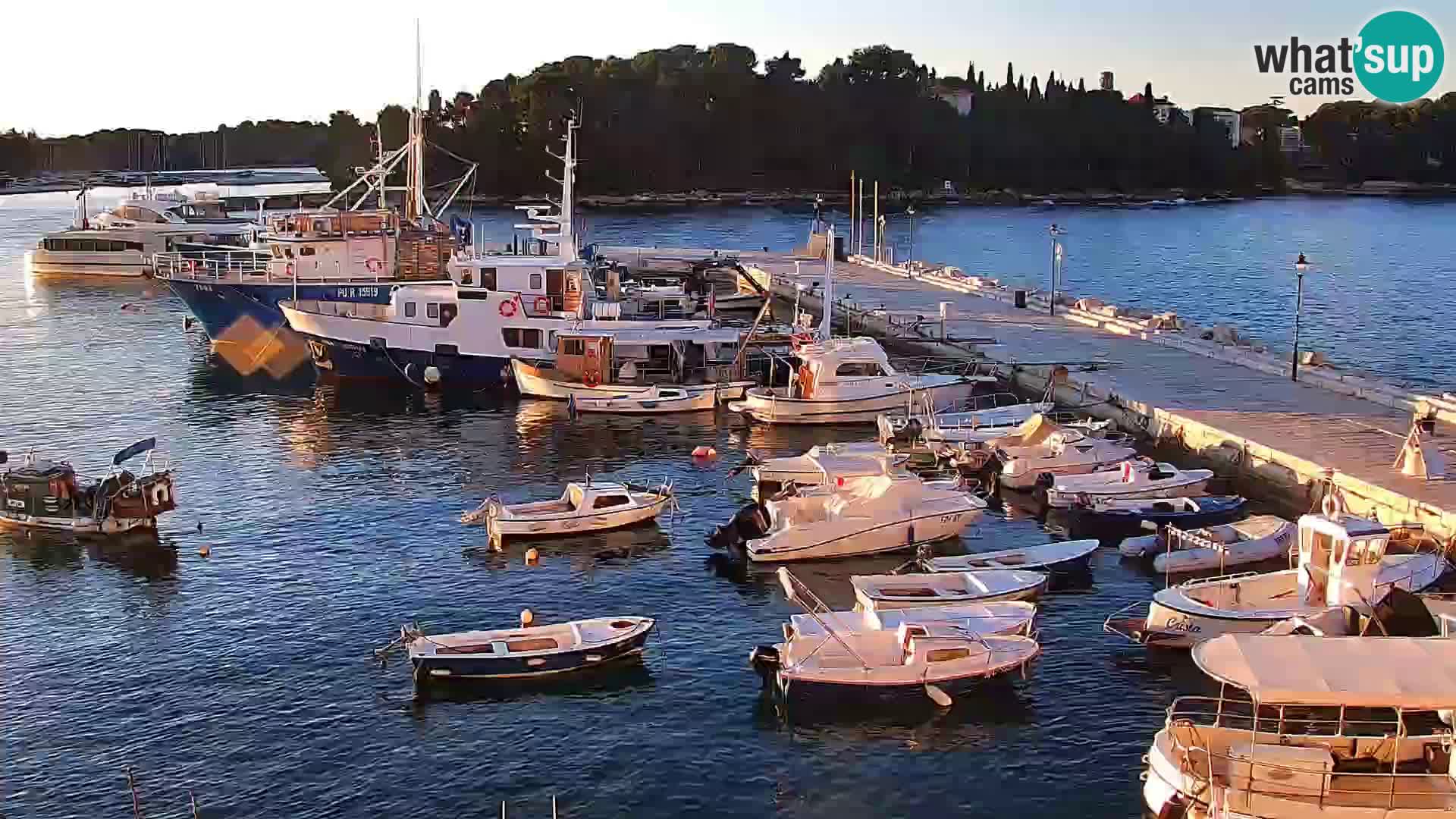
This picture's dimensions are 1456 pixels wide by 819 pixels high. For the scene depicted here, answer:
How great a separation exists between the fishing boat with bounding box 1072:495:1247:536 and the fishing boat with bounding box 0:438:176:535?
71.4 feet

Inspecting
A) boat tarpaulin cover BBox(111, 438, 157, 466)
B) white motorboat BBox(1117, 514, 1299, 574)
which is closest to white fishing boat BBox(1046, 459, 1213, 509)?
white motorboat BBox(1117, 514, 1299, 574)

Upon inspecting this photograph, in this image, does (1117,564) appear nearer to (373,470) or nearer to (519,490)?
(519,490)

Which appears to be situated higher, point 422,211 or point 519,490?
point 422,211

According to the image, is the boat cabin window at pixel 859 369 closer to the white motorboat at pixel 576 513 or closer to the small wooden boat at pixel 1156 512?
the white motorboat at pixel 576 513

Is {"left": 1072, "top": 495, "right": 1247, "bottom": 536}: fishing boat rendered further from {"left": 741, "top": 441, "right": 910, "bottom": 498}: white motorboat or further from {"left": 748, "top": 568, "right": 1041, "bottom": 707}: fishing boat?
{"left": 748, "top": 568, "right": 1041, "bottom": 707}: fishing boat

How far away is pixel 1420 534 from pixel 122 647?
26072mm

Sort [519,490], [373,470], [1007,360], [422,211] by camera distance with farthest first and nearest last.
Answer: [422,211] < [1007,360] < [373,470] < [519,490]

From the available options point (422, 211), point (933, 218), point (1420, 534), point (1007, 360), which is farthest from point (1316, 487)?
point (933, 218)

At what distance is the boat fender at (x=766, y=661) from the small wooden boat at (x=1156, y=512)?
451 inches

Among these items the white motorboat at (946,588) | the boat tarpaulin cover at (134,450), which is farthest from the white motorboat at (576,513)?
the boat tarpaulin cover at (134,450)

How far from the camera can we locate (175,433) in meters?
47.6

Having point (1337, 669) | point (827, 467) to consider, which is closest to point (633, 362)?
point (827, 467)

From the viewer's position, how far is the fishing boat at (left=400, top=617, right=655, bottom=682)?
25.5 m

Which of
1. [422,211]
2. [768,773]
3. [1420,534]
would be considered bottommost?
[768,773]
